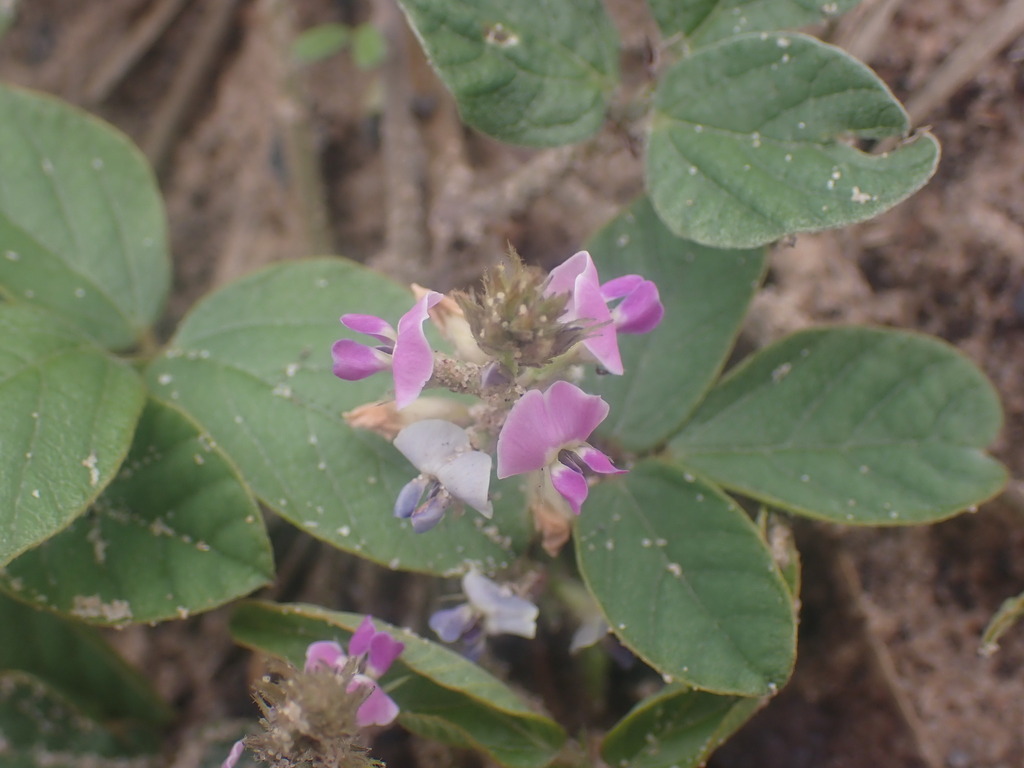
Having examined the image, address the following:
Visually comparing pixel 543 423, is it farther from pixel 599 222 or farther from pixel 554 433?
pixel 599 222

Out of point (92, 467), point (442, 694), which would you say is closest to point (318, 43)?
point (92, 467)

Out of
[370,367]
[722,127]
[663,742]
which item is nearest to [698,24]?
[722,127]

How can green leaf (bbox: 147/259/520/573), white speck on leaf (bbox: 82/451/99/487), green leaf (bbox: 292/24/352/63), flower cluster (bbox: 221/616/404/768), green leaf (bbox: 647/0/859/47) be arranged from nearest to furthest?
flower cluster (bbox: 221/616/404/768)
white speck on leaf (bbox: 82/451/99/487)
green leaf (bbox: 147/259/520/573)
green leaf (bbox: 647/0/859/47)
green leaf (bbox: 292/24/352/63)

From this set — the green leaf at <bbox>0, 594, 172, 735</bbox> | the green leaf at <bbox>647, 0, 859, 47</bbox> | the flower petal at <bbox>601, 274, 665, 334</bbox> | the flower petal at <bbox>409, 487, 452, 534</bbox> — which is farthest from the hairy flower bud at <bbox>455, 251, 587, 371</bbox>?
the green leaf at <bbox>0, 594, 172, 735</bbox>

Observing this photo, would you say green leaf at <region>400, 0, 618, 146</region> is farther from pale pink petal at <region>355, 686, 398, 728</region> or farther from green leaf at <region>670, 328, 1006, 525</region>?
pale pink petal at <region>355, 686, 398, 728</region>

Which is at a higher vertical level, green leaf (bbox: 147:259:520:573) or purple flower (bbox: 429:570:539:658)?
green leaf (bbox: 147:259:520:573)

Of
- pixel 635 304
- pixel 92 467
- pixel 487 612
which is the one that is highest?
pixel 635 304

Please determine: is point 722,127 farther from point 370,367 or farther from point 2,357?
point 2,357
